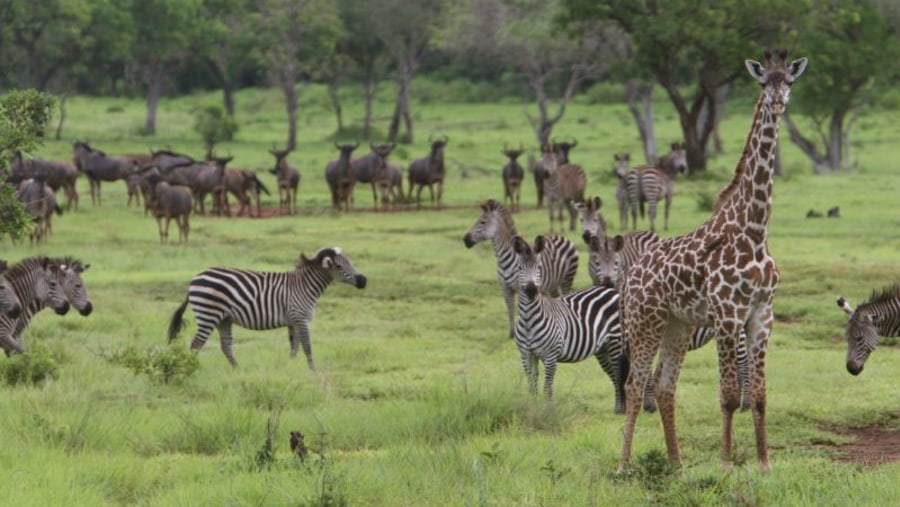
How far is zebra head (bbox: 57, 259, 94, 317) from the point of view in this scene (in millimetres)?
12961

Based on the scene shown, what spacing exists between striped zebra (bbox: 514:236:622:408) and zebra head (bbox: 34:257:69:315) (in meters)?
4.47

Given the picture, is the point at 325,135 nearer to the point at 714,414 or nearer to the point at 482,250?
the point at 482,250

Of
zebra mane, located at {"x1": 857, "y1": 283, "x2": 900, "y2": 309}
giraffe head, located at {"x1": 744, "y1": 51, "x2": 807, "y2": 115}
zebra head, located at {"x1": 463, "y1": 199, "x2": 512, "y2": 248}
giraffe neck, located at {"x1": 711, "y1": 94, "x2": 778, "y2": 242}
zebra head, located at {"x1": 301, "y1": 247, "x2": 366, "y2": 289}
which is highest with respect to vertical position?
giraffe head, located at {"x1": 744, "y1": 51, "x2": 807, "y2": 115}

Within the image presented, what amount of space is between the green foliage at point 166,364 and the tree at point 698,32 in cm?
2227

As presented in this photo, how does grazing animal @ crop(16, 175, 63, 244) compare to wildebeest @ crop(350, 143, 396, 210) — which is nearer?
grazing animal @ crop(16, 175, 63, 244)

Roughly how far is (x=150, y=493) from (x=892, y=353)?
8.25 meters

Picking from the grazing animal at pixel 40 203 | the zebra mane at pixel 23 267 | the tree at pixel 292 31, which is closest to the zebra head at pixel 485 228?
the zebra mane at pixel 23 267

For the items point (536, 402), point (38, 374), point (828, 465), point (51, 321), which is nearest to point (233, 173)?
point (51, 321)

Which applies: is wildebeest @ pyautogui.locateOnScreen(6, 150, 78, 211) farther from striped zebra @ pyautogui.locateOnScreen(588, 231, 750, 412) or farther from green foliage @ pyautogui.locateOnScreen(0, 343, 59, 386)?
green foliage @ pyautogui.locateOnScreen(0, 343, 59, 386)

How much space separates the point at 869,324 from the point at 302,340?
538cm

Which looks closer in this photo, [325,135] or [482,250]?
[482,250]

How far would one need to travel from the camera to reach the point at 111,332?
51.3ft

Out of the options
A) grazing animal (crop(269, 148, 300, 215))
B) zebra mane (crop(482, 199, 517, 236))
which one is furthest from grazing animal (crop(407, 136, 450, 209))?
zebra mane (crop(482, 199, 517, 236))

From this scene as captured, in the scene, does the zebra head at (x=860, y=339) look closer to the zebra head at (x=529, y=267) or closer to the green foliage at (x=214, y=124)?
the zebra head at (x=529, y=267)
